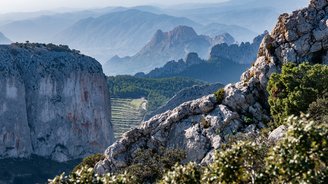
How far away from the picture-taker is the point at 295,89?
2253 inches

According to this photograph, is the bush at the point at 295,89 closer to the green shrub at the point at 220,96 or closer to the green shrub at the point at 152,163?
the green shrub at the point at 220,96

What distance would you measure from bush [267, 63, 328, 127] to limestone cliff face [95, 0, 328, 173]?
10.8 feet

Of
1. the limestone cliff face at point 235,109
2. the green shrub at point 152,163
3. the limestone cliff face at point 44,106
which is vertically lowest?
the limestone cliff face at point 44,106

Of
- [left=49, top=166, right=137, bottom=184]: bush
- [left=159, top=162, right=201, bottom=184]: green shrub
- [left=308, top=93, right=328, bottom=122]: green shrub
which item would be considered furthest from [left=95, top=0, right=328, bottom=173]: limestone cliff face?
[left=49, top=166, right=137, bottom=184]: bush

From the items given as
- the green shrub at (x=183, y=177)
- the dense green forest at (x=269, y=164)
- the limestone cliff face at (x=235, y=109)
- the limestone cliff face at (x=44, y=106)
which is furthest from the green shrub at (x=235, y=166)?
the limestone cliff face at (x=44, y=106)

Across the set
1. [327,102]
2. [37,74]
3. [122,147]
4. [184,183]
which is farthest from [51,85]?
[184,183]

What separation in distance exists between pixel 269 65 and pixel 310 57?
509 cm

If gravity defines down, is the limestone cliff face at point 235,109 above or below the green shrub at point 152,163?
above

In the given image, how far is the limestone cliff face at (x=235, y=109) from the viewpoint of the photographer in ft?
195

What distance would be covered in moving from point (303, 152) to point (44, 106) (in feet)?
581

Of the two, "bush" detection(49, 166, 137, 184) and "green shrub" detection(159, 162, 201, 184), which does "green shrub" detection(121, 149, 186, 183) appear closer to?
"bush" detection(49, 166, 137, 184)

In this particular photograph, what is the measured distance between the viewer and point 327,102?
171 feet

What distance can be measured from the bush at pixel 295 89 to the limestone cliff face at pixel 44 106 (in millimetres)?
137580

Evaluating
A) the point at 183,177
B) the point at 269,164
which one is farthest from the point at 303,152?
the point at 183,177
